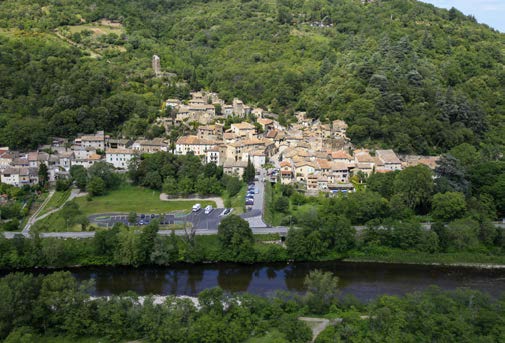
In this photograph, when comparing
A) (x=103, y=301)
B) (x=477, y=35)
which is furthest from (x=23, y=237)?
(x=477, y=35)

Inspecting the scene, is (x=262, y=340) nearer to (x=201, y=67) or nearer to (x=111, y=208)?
(x=111, y=208)

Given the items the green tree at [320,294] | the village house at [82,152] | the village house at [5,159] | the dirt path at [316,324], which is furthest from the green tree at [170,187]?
the dirt path at [316,324]

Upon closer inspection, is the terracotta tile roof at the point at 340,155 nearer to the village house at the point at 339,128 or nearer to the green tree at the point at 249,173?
the village house at the point at 339,128

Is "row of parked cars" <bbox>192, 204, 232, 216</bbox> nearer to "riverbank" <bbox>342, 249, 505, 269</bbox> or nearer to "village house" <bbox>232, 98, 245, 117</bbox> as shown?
"riverbank" <bbox>342, 249, 505, 269</bbox>

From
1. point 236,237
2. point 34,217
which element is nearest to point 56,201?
point 34,217

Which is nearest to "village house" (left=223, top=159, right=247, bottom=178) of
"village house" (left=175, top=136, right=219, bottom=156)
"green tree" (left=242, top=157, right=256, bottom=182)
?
"green tree" (left=242, top=157, right=256, bottom=182)
